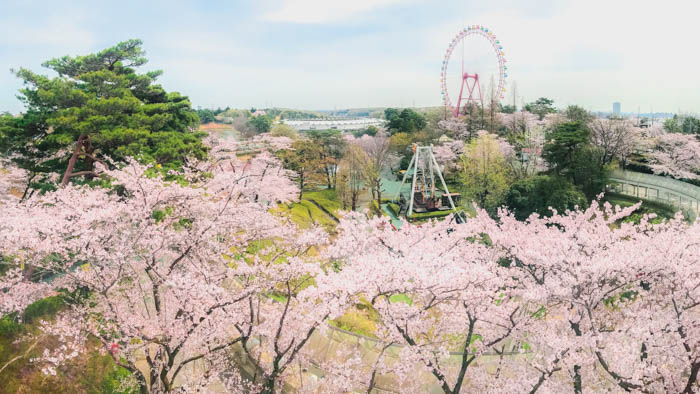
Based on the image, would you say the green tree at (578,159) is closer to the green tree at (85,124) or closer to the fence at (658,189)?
the fence at (658,189)

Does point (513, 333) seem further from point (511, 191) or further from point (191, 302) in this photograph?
point (511, 191)

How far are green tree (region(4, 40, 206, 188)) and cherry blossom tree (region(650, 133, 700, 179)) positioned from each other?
2374 cm

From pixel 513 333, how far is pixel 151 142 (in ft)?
42.5

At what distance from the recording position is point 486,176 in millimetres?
19266

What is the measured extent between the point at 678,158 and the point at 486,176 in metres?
11.5

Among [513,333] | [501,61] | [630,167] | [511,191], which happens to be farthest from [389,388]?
[501,61]

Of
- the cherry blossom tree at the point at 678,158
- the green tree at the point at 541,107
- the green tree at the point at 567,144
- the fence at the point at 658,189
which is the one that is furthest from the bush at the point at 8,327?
the green tree at the point at 541,107

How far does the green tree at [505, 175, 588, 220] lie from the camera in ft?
54.4

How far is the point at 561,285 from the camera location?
249 inches

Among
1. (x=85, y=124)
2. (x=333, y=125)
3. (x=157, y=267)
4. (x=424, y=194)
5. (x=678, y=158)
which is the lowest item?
(x=424, y=194)

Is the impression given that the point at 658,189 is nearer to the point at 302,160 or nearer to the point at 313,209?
the point at 313,209

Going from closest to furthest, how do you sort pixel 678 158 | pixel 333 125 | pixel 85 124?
pixel 85 124, pixel 678 158, pixel 333 125

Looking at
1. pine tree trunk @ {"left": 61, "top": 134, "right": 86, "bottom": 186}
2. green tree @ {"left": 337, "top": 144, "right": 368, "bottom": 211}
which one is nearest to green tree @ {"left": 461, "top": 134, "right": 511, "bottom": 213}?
green tree @ {"left": 337, "top": 144, "right": 368, "bottom": 211}

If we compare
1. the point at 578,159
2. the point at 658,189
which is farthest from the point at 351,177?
the point at 658,189
